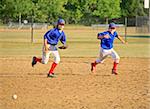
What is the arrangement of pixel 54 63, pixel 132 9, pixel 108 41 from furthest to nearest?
pixel 132 9 → pixel 108 41 → pixel 54 63

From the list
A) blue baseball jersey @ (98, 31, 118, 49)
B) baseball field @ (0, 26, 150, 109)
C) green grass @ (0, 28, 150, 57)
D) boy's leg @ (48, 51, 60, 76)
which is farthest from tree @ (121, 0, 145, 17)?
boy's leg @ (48, 51, 60, 76)

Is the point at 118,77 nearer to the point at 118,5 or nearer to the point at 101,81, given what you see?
the point at 101,81

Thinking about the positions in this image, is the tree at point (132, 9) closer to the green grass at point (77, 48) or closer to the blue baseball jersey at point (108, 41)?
the green grass at point (77, 48)

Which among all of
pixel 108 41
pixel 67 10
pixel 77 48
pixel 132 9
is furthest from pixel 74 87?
pixel 132 9

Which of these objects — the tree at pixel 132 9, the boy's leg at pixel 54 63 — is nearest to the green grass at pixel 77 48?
the boy's leg at pixel 54 63

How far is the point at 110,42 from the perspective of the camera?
15789mm

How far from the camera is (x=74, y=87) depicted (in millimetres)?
11945

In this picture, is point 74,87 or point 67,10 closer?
point 74,87

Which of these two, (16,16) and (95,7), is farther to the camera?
(95,7)

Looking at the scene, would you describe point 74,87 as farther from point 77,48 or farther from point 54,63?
point 77,48

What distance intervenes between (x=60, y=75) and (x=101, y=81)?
6.50 ft

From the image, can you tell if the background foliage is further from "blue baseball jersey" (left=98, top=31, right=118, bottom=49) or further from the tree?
"blue baseball jersey" (left=98, top=31, right=118, bottom=49)

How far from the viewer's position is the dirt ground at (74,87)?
9430 mm

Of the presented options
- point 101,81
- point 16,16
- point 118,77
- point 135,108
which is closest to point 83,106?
point 135,108
